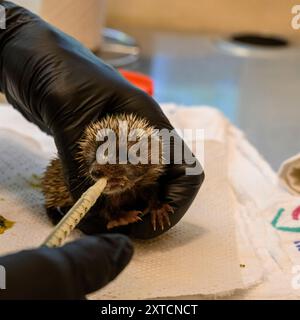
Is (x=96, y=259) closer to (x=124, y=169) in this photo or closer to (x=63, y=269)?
(x=63, y=269)

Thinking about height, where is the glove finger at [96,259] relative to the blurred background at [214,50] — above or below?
above

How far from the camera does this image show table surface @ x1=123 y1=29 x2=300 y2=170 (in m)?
2.12

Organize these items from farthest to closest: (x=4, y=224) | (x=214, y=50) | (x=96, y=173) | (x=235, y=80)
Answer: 1. (x=214, y=50)
2. (x=235, y=80)
3. (x=4, y=224)
4. (x=96, y=173)

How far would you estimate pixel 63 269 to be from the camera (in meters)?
0.72

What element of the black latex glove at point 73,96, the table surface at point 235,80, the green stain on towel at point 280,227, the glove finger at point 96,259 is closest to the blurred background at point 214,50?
the table surface at point 235,80

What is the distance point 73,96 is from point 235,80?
1.61m

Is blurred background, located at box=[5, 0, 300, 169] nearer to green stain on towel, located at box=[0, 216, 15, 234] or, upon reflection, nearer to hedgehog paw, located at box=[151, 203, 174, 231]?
hedgehog paw, located at box=[151, 203, 174, 231]

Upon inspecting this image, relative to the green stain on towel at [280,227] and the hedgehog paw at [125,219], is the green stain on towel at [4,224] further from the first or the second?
the green stain on towel at [280,227]

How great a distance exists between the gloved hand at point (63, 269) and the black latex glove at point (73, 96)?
327 millimetres

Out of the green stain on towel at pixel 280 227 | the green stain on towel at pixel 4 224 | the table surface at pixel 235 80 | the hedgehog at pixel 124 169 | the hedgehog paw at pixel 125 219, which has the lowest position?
the table surface at pixel 235 80

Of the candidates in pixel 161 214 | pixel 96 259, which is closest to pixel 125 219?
pixel 161 214

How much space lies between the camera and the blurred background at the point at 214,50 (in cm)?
217

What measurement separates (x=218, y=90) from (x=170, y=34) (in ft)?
2.64
